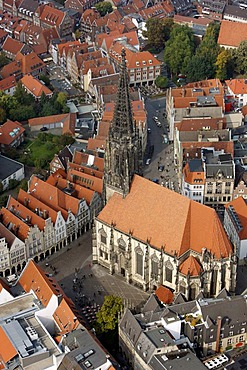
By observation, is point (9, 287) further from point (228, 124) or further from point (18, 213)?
point (228, 124)

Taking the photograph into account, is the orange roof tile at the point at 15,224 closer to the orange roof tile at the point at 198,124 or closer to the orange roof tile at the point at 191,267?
the orange roof tile at the point at 191,267

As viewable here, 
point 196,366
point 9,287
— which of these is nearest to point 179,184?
point 9,287

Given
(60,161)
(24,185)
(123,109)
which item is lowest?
(24,185)

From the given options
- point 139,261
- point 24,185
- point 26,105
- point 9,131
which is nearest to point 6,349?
point 139,261

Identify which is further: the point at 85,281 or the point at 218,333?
the point at 85,281

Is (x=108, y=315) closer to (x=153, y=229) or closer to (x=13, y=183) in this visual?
(x=153, y=229)

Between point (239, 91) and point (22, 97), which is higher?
point (239, 91)

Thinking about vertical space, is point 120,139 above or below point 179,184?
above

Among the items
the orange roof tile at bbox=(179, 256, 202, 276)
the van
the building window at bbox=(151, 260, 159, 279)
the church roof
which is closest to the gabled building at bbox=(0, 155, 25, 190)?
the van
